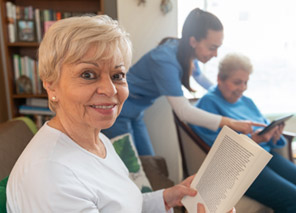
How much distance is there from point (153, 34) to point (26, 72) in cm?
110

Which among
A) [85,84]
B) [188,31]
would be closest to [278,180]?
[188,31]

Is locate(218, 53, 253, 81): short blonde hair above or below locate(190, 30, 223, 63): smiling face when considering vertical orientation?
below

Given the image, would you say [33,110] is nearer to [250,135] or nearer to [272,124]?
[250,135]

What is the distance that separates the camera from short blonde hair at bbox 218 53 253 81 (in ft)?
5.24

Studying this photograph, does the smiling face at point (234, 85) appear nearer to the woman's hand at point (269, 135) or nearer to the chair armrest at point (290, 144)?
the woman's hand at point (269, 135)

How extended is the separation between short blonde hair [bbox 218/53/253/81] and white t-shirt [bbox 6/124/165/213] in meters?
1.08

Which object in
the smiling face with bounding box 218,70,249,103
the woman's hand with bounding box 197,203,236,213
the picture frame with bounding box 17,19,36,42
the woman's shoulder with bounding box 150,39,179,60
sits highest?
the picture frame with bounding box 17,19,36,42

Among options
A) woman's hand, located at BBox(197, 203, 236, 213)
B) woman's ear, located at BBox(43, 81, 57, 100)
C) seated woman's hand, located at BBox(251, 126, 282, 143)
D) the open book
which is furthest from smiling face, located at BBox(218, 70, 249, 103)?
woman's ear, located at BBox(43, 81, 57, 100)

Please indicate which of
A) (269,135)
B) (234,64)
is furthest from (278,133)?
(234,64)

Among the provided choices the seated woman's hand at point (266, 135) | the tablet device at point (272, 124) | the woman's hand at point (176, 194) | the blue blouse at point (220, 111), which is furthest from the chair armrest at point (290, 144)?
the woman's hand at point (176, 194)

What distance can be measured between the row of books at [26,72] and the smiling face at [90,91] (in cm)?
165

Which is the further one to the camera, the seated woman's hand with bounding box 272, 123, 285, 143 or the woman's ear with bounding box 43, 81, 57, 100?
the seated woman's hand with bounding box 272, 123, 285, 143

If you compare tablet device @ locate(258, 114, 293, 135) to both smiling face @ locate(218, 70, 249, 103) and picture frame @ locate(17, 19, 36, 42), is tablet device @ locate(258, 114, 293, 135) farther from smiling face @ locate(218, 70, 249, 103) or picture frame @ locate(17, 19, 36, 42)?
picture frame @ locate(17, 19, 36, 42)

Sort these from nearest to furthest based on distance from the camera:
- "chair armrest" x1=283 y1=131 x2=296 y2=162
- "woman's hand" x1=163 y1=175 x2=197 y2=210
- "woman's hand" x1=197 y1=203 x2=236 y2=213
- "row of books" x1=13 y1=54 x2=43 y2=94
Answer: "woman's hand" x1=197 y1=203 x2=236 y2=213
"woman's hand" x1=163 y1=175 x2=197 y2=210
"chair armrest" x1=283 y1=131 x2=296 y2=162
"row of books" x1=13 y1=54 x2=43 y2=94
